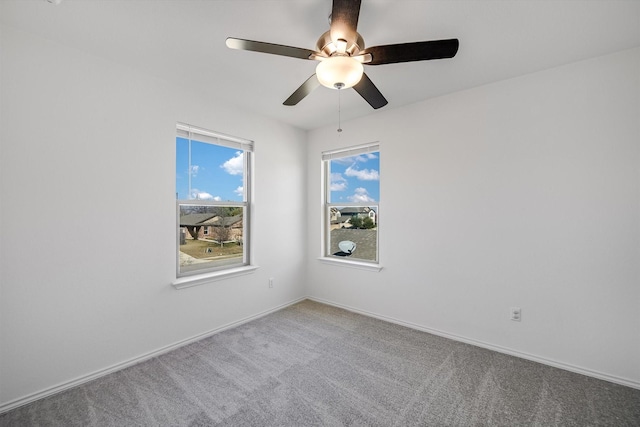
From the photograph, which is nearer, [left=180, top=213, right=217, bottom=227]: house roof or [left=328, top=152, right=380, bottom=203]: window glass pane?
[left=180, top=213, right=217, bottom=227]: house roof

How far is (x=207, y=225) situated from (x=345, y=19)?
241 centimetres

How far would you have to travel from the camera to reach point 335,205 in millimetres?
3863

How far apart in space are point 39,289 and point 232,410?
5.16 ft

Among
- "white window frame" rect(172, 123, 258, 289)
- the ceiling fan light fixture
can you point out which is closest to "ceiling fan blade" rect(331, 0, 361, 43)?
the ceiling fan light fixture

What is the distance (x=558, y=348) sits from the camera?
7.52 feet

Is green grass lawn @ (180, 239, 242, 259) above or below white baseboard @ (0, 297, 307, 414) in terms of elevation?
above

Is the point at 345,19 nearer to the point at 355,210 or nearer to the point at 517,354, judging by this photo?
the point at 355,210

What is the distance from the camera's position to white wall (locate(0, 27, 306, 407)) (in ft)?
5.99

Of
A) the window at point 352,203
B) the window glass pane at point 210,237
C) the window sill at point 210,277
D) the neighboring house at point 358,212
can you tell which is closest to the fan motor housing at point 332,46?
the window at point 352,203

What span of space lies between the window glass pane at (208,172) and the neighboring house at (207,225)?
208 mm

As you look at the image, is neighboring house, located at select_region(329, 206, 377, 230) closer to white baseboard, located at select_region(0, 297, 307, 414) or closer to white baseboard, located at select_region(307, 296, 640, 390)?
white baseboard, located at select_region(307, 296, 640, 390)

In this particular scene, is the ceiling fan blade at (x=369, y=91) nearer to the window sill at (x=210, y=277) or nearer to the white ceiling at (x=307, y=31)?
the white ceiling at (x=307, y=31)

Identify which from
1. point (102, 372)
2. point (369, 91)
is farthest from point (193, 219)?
point (369, 91)

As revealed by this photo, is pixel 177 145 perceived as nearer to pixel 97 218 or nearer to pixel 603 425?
pixel 97 218
